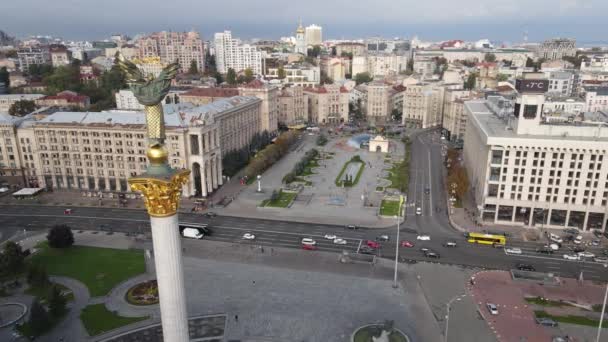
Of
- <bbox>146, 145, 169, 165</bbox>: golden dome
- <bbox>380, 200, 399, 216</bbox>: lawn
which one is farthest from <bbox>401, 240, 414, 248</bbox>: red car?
<bbox>146, 145, 169, 165</bbox>: golden dome

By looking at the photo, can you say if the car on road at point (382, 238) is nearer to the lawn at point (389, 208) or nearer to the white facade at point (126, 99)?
the lawn at point (389, 208)

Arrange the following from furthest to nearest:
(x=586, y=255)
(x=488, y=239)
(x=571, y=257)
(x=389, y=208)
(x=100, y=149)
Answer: (x=100, y=149) → (x=389, y=208) → (x=488, y=239) → (x=586, y=255) → (x=571, y=257)

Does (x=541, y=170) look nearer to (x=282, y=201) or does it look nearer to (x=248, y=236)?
(x=282, y=201)

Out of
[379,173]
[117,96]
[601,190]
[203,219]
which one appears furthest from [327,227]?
[117,96]

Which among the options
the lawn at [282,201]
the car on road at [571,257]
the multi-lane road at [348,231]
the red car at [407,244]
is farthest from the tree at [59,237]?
the car on road at [571,257]

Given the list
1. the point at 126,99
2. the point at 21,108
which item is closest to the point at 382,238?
the point at 126,99
